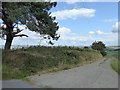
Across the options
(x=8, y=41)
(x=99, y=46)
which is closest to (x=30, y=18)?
(x=8, y=41)

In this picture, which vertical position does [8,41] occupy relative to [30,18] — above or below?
below

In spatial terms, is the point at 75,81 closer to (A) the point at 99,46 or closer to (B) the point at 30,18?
(B) the point at 30,18

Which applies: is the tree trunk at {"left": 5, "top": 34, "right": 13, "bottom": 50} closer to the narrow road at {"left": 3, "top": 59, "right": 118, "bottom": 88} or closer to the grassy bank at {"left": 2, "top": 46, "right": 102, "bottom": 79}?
the grassy bank at {"left": 2, "top": 46, "right": 102, "bottom": 79}

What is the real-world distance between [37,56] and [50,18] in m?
6.90

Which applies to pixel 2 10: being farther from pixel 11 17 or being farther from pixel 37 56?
pixel 37 56

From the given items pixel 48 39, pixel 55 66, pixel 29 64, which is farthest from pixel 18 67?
pixel 48 39

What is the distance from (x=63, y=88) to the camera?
13.5 meters

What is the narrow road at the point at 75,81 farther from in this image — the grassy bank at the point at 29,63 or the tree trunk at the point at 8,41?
the tree trunk at the point at 8,41

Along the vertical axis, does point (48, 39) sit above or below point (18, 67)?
above

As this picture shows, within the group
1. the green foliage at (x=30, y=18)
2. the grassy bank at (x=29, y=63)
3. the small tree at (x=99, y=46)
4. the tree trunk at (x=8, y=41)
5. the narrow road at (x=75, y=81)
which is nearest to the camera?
the narrow road at (x=75, y=81)

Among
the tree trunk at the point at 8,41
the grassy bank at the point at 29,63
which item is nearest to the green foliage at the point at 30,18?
the tree trunk at the point at 8,41

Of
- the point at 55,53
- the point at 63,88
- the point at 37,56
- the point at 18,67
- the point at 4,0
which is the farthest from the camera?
the point at 55,53

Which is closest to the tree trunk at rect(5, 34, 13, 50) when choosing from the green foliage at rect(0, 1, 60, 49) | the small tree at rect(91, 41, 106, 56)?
the green foliage at rect(0, 1, 60, 49)

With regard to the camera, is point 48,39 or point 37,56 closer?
point 37,56
